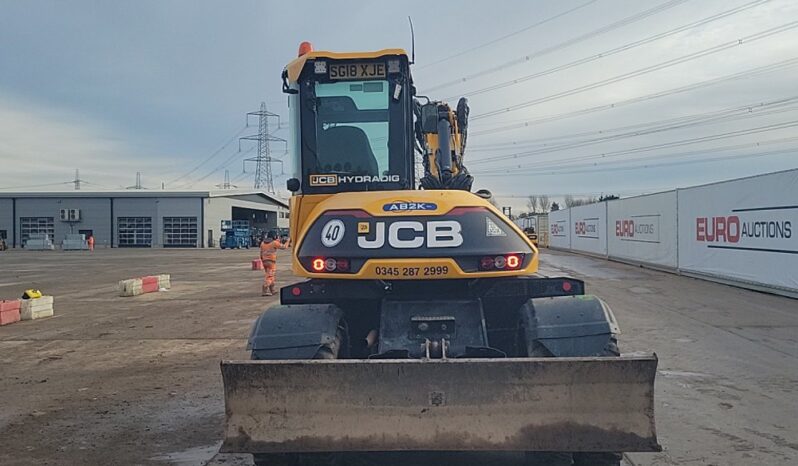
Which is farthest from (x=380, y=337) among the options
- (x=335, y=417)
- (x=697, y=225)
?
(x=697, y=225)

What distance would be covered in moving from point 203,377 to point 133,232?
211 ft

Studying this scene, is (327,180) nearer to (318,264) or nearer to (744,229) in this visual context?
(318,264)

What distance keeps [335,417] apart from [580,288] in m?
2.05

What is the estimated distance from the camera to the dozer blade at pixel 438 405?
394 centimetres

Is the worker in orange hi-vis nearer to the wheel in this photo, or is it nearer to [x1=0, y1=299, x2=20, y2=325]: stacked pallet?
[x1=0, y1=299, x2=20, y2=325]: stacked pallet

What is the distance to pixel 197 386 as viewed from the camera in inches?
313

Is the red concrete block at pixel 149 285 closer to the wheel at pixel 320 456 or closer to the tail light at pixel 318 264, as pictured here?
the wheel at pixel 320 456

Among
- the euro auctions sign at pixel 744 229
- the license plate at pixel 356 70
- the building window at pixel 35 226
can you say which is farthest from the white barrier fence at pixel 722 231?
the building window at pixel 35 226

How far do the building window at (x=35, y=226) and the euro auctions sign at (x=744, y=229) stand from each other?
6332 centimetres

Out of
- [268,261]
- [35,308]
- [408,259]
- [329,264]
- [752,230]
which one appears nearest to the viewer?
[408,259]

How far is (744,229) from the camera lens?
17688mm

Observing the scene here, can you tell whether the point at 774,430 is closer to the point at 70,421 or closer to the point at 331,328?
the point at 331,328

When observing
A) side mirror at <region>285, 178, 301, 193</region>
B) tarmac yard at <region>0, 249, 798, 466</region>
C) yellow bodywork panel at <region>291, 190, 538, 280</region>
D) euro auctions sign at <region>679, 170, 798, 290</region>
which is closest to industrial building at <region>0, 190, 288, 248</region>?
tarmac yard at <region>0, 249, 798, 466</region>

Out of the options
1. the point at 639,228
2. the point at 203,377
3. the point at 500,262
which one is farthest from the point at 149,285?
the point at 639,228
